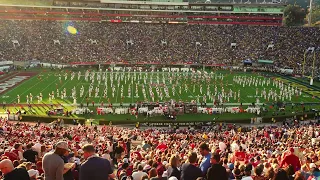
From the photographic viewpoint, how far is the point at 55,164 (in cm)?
650

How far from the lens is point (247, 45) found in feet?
254

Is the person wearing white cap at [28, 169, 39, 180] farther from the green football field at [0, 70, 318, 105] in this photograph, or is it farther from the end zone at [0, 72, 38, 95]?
the end zone at [0, 72, 38, 95]

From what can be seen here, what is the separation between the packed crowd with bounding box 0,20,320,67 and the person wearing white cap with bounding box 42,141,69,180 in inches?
2469

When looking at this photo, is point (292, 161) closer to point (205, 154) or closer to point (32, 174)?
point (205, 154)

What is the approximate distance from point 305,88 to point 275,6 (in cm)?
4809

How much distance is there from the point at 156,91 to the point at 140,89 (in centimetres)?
261

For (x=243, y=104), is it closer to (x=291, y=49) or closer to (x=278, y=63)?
(x=278, y=63)

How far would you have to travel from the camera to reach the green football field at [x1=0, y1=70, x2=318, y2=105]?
40.6 metres

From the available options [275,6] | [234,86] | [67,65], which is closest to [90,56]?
[67,65]

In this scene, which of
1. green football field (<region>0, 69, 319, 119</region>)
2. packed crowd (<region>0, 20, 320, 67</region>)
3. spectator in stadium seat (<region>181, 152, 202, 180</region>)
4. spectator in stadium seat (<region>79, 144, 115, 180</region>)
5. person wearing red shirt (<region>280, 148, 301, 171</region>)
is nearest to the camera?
spectator in stadium seat (<region>79, 144, 115, 180</region>)

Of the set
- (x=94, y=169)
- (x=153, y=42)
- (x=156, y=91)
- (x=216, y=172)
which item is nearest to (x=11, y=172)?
(x=94, y=169)

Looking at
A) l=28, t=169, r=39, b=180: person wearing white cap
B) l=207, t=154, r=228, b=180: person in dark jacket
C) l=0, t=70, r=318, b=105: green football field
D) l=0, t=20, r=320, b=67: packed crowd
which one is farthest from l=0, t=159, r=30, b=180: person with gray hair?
l=0, t=20, r=320, b=67: packed crowd

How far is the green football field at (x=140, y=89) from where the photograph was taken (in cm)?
4062

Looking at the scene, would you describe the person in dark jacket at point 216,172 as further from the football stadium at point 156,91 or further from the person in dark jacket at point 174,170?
the person in dark jacket at point 174,170
